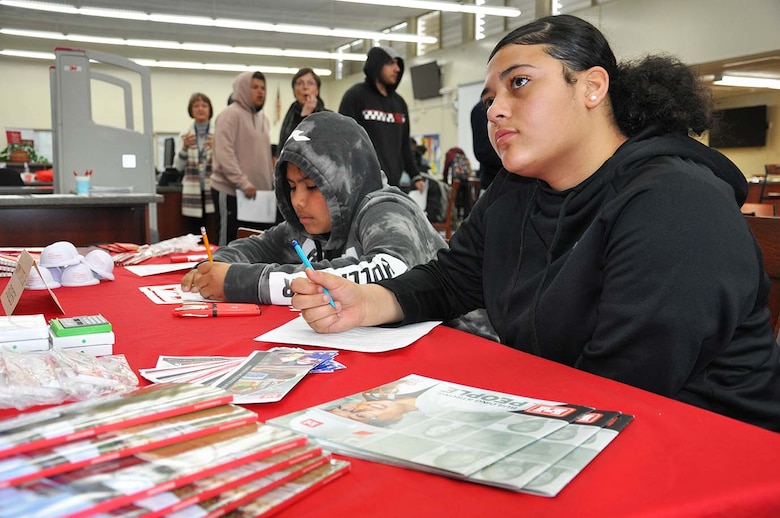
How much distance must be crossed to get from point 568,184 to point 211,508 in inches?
36.0

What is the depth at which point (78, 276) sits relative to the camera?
5.22 feet

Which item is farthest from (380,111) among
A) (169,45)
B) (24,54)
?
(24,54)

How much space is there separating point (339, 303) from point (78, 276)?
80cm

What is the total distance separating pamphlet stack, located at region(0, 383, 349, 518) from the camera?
0.43 m

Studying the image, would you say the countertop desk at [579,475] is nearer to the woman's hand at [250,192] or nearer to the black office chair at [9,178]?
the woman's hand at [250,192]

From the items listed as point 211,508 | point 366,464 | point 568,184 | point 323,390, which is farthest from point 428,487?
point 568,184

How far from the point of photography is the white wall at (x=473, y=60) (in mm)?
7309

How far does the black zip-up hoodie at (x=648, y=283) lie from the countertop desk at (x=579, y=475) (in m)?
0.13

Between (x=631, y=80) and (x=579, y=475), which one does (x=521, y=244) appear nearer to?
(x=631, y=80)

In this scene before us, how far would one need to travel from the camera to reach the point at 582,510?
1.60 ft

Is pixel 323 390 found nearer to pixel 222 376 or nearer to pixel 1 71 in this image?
pixel 222 376

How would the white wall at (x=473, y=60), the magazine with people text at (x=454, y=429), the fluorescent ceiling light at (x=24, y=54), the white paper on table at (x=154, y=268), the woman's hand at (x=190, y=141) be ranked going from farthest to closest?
the fluorescent ceiling light at (x=24, y=54) < the white wall at (x=473, y=60) < the woman's hand at (x=190, y=141) < the white paper on table at (x=154, y=268) < the magazine with people text at (x=454, y=429)

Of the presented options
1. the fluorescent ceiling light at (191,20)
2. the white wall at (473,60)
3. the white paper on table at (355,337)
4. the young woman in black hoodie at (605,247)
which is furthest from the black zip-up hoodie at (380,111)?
the fluorescent ceiling light at (191,20)

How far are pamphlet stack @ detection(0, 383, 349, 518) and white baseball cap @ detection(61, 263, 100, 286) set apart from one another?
1.13 m
